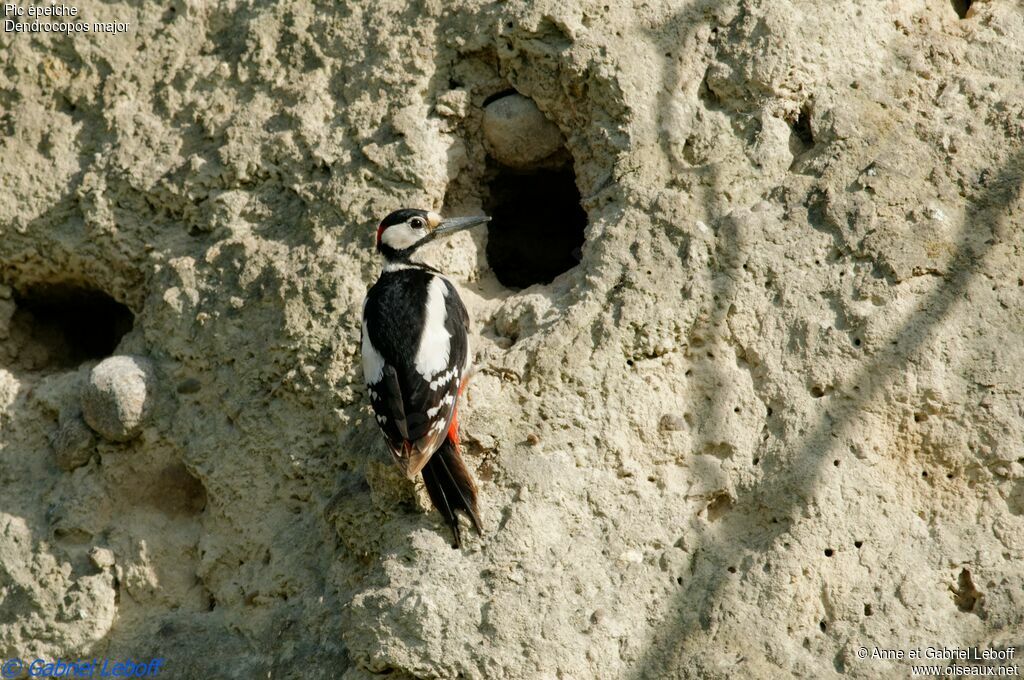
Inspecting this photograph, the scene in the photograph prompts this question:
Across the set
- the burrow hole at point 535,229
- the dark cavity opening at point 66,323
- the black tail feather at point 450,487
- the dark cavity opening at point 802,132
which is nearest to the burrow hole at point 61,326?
the dark cavity opening at point 66,323

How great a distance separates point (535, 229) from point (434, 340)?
3.56 ft

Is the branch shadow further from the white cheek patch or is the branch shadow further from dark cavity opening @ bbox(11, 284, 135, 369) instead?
dark cavity opening @ bbox(11, 284, 135, 369)

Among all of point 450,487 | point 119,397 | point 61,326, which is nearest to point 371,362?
point 450,487

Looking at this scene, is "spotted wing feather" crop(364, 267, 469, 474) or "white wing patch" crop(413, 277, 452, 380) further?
"white wing patch" crop(413, 277, 452, 380)

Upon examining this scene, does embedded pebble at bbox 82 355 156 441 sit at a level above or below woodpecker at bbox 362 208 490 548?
below

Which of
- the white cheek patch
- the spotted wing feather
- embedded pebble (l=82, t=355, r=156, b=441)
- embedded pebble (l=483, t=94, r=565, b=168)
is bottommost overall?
embedded pebble (l=82, t=355, r=156, b=441)

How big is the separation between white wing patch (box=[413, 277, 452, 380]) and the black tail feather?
23 cm

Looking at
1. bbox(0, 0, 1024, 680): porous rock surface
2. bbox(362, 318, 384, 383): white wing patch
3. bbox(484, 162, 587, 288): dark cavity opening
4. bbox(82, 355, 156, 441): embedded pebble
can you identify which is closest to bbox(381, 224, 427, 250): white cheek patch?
bbox(0, 0, 1024, 680): porous rock surface

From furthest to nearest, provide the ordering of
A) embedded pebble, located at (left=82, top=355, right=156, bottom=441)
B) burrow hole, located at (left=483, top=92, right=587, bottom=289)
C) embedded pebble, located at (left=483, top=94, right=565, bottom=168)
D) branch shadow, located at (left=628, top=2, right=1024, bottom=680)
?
burrow hole, located at (left=483, top=92, right=587, bottom=289), embedded pebble, located at (left=483, top=94, right=565, bottom=168), embedded pebble, located at (left=82, top=355, right=156, bottom=441), branch shadow, located at (left=628, top=2, right=1024, bottom=680)

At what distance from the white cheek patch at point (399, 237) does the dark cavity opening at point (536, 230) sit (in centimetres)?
58

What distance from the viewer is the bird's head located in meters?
3.52

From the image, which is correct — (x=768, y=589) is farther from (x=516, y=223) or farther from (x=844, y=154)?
(x=516, y=223)

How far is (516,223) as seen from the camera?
4.22 m

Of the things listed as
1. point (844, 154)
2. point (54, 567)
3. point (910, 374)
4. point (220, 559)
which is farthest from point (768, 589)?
point (54, 567)
